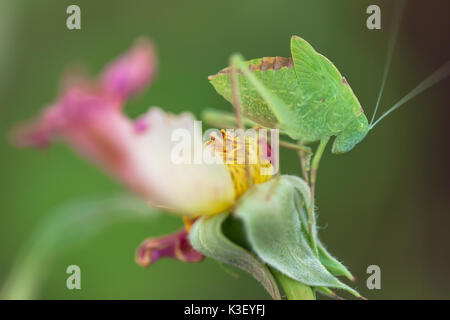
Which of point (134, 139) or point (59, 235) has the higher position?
point (134, 139)

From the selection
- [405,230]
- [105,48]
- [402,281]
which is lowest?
[402,281]

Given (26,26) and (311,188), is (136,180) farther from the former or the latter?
(26,26)

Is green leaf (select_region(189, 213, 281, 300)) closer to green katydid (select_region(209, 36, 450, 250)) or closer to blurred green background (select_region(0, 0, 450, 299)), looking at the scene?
green katydid (select_region(209, 36, 450, 250))

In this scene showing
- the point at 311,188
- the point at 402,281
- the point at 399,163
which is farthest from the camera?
the point at 399,163

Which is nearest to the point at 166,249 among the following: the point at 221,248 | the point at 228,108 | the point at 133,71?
the point at 221,248

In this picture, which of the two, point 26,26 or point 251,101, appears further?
point 26,26

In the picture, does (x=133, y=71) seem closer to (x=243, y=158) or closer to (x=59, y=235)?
(x=59, y=235)

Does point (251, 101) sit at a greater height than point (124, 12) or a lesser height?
lesser
